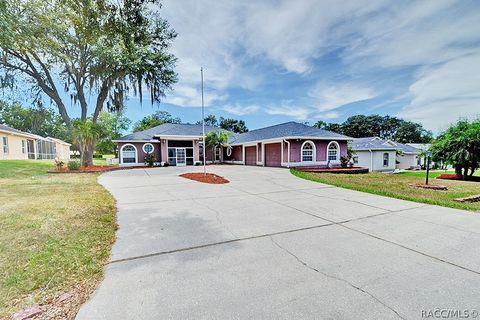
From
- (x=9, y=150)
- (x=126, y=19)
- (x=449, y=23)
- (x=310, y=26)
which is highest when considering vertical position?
(x=310, y=26)

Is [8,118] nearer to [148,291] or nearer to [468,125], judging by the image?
[148,291]

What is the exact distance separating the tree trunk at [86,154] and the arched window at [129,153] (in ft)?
9.99

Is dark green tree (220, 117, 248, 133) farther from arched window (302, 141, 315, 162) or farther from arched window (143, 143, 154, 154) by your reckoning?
arched window (302, 141, 315, 162)

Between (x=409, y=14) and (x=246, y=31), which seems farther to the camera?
(x=246, y=31)

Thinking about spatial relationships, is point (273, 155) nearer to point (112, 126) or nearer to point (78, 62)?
point (78, 62)

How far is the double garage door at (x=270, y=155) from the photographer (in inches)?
793

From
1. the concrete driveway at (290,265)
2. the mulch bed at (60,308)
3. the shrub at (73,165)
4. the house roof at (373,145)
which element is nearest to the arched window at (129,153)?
the shrub at (73,165)

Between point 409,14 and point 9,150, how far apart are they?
35506 millimetres

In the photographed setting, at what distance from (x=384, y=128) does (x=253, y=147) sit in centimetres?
5878

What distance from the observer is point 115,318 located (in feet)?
6.70

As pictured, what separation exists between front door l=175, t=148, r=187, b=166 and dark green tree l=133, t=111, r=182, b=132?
2429 cm

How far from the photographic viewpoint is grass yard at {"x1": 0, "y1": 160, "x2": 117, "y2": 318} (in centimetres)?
242

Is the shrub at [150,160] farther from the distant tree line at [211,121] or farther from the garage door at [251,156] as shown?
the distant tree line at [211,121]

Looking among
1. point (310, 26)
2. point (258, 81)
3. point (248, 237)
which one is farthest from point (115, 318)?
point (258, 81)
